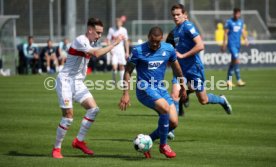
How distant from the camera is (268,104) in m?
19.3

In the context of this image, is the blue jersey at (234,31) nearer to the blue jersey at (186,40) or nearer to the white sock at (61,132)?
the blue jersey at (186,40)

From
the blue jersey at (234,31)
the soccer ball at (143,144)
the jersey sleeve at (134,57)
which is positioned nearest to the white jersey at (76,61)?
the jersey sleeve at (134,57)

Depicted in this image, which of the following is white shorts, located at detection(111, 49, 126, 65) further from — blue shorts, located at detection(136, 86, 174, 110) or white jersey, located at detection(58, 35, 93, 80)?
blue shorts, located at detection(136, 86, 174, 110)

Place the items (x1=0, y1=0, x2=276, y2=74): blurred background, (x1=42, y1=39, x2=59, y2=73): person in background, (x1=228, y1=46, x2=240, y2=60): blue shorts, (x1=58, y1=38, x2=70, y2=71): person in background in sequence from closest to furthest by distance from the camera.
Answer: (x1=228, y1=46, x2=240, y2=60): blue shorts
(x1=42, y1=39, x2=59, y2=73): person in background
(x1=58, y1=38, x2=70, y2=71): person in background
(x1=0, y1=0, x2=276, y2=74): blurred background

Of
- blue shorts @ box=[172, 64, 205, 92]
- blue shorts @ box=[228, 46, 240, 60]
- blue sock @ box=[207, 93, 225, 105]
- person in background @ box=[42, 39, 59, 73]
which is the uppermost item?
blue shorts @ box=[172, 64, 205, 92]

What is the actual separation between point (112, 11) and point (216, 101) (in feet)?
99.1

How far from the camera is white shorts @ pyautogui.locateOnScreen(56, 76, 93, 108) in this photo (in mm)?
11617

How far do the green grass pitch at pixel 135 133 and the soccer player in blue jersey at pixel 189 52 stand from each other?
2.72ft

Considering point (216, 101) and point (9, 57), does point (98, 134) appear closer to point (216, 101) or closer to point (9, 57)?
point (216, 101)

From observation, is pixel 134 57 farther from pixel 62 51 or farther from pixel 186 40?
pixel 62 51

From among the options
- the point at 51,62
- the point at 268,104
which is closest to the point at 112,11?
the point at 51,62

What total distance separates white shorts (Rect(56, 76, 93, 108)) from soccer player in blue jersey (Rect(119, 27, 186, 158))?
0.74 meters

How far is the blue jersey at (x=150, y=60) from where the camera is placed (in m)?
11.6

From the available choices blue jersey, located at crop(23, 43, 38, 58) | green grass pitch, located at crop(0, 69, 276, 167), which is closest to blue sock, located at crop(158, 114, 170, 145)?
green grass pitch, located at crop(0, 69, 276, 167)
